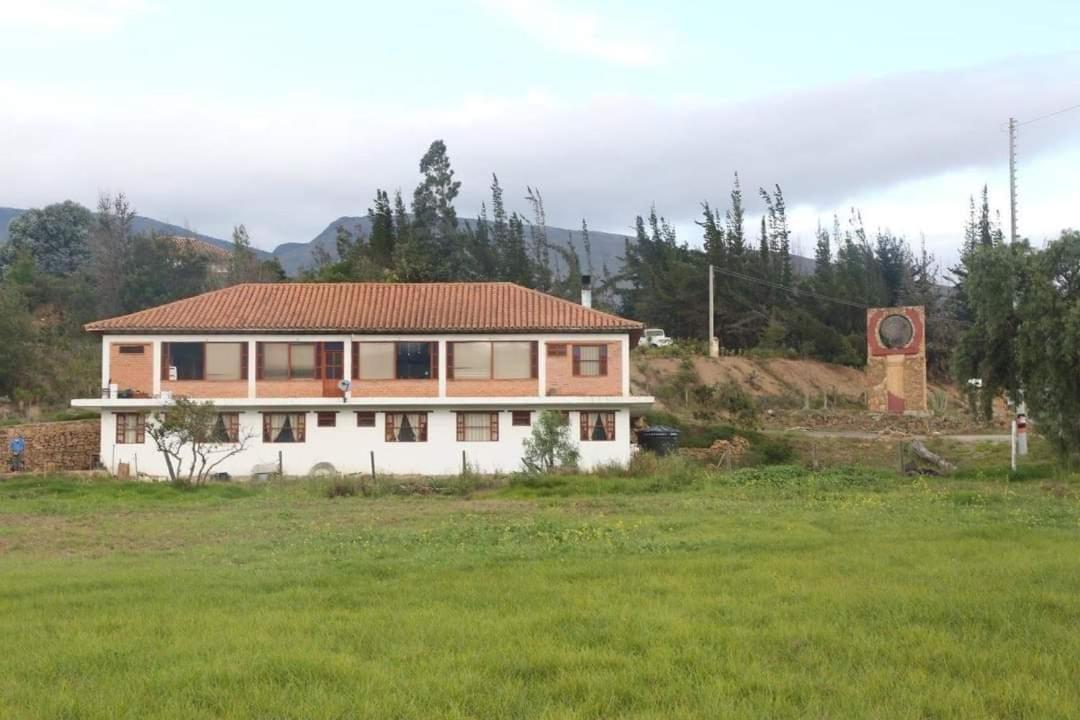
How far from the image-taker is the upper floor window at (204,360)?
33406 millimetres

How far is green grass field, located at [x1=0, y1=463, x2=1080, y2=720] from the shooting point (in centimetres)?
636

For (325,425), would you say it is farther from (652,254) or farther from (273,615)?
(652,254)

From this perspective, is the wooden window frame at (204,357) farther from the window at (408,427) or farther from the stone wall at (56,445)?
the window at (408,427)

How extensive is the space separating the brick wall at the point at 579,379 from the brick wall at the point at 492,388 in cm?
66

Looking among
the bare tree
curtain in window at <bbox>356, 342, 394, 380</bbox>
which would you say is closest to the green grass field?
the bare tree

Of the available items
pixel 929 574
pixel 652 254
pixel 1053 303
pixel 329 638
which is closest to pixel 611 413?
pixel 1053 303

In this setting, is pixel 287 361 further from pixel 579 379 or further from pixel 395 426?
pixel 579 379

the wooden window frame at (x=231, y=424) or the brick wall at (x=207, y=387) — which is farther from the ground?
the brick wall at (x=207, y=387)

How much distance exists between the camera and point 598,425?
3400 centimetres

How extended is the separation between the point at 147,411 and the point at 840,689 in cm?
2994

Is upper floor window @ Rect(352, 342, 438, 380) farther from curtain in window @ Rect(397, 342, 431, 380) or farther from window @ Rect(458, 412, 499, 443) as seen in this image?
window @ Rect(458, 412, 499, 443)

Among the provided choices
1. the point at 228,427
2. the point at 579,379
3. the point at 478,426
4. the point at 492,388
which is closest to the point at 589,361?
the point at 579,379

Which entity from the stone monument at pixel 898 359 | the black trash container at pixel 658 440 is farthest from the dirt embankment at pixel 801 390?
the black trash container at pixel 658 440

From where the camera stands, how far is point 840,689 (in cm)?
645
